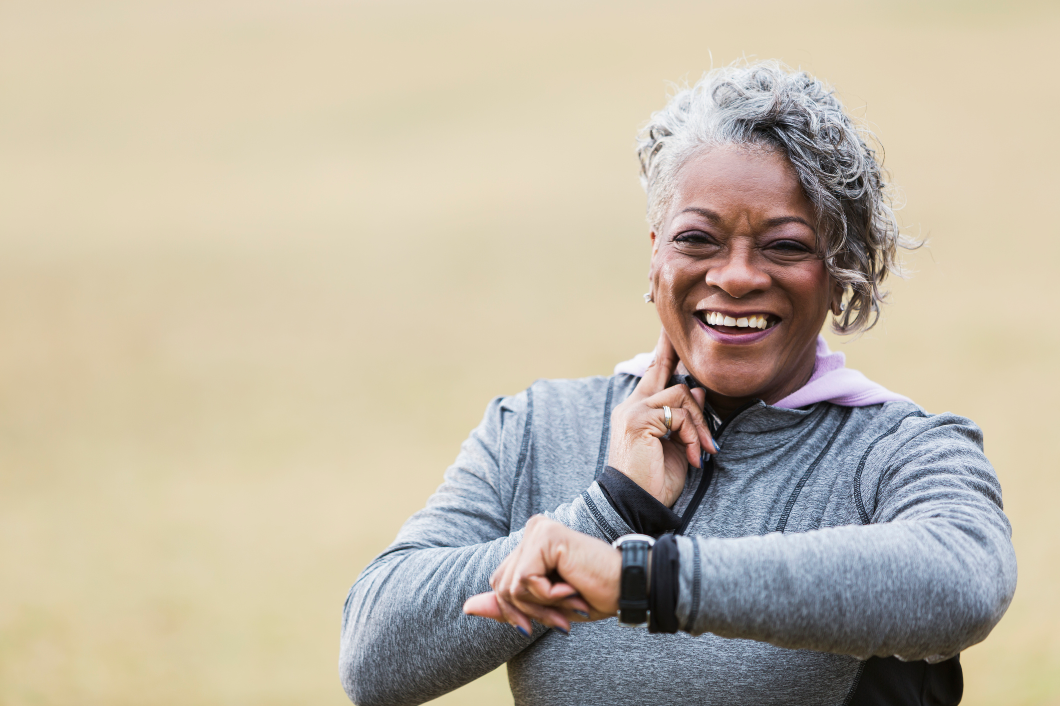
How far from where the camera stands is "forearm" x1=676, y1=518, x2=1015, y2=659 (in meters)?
1.19

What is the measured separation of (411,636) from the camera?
1.53 metres

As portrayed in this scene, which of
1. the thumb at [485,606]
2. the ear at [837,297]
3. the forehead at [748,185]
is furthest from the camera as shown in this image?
the ear at [837,297]

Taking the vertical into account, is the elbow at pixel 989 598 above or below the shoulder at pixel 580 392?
below

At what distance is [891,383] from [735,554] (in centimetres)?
787

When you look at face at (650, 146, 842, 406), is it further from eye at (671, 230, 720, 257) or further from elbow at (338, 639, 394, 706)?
elbow at (338, 639, 394, 706)

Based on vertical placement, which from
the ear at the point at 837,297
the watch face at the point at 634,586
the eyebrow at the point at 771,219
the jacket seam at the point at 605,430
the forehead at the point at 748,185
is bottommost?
the watch face at the point at 634,586

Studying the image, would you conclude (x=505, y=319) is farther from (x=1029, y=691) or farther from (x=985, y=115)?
(x=985, y=115)

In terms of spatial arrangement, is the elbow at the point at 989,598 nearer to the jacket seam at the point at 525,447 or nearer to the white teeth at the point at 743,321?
the white teeth at the point at 743,321

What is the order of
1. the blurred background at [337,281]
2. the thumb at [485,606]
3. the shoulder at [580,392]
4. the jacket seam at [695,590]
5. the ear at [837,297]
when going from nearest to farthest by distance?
the jacket seam at [695,590], the thumb at [485,606], the ear at [837,297], the shoulder at [580,392], the blurred background at [337,281]

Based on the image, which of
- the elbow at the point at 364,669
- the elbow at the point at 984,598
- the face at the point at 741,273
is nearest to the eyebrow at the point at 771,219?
the face at the point at 741,273

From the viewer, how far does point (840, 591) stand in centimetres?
120

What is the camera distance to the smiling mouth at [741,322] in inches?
66.2

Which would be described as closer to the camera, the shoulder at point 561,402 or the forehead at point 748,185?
the forehead at point 748,185

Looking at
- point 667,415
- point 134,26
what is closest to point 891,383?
point 667,415
